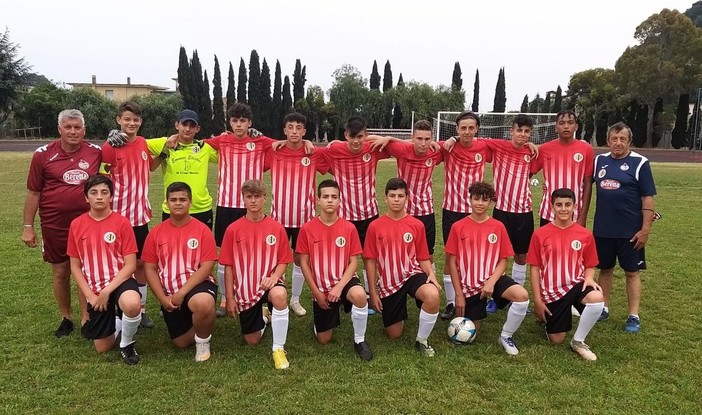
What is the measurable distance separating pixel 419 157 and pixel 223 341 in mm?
2513

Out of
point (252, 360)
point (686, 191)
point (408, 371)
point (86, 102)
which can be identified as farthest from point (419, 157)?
point (86, 102)

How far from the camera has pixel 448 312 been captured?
492 centimetres

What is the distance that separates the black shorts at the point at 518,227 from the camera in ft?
16.4

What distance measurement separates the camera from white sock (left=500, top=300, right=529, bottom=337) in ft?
13.0

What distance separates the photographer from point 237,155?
4.95 m

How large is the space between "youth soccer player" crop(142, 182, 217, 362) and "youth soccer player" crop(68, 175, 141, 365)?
176 mm

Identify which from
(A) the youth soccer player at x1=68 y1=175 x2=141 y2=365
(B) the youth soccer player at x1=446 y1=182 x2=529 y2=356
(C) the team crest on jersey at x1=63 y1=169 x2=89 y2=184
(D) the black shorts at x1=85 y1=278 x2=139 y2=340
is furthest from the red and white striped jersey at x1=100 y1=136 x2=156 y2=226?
(B) the youth soccer player at x1=446 y1=182 x2=529 y2=356

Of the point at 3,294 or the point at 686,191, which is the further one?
the point at 686,191

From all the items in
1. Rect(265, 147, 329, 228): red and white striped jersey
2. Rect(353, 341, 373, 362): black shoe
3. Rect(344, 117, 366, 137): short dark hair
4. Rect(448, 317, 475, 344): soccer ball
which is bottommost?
Rect(353, 341, 373, 362): black shoe

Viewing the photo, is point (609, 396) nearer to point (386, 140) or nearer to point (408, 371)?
point (408, 371)

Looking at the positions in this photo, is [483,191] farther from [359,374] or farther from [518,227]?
[359,374]

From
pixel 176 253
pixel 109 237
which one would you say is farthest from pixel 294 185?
pixel 109 237

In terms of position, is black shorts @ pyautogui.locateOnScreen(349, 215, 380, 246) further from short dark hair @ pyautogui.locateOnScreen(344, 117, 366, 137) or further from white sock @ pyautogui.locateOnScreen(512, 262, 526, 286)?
white sock @ pyautogui.locateOnScreen(512, 262, 526, 286)

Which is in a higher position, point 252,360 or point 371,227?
point 371,227
